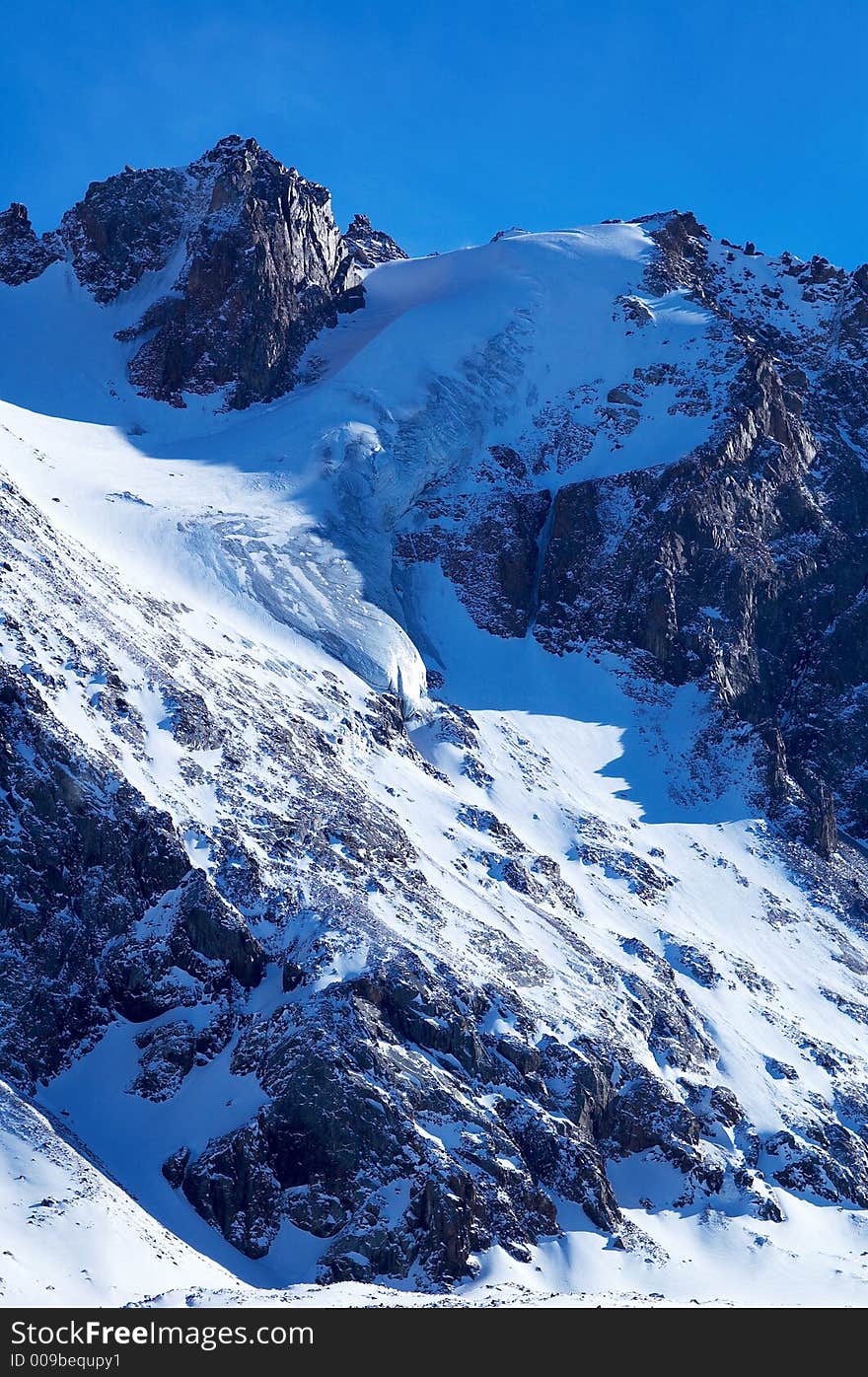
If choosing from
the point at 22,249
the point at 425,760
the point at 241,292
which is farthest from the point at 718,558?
the point at 22,249

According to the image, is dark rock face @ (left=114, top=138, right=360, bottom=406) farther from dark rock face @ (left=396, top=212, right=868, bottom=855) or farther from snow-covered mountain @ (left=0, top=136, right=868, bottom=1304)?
dark rock face @ (left=396, top=212, right=868, bottom=855)

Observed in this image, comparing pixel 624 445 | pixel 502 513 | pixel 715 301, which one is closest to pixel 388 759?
pixel 502 513

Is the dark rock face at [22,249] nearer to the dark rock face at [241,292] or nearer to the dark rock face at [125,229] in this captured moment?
the dark rock face at [125,229]

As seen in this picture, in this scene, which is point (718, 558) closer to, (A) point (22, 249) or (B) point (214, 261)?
(B) point (214, 261)

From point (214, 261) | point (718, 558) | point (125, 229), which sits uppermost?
point (125, 229)

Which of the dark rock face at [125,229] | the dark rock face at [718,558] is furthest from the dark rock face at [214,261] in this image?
the dark rock face at [718,558]

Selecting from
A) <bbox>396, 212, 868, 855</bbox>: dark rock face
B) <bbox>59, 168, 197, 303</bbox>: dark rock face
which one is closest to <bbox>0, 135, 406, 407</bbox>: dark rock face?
<bbox>59, 168, 197, 303</bbox>: dark rock face
